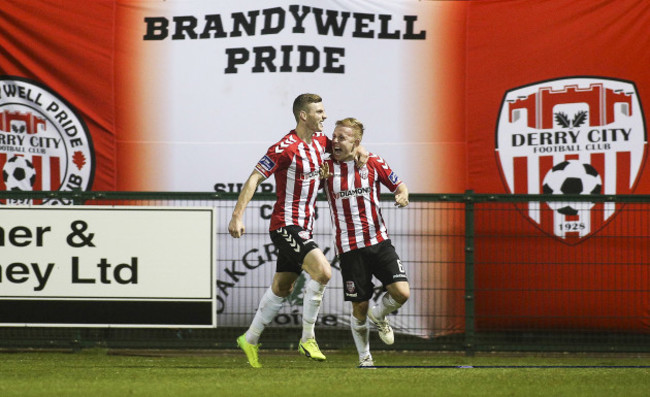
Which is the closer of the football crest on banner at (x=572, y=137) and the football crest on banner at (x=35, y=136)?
the football crest on banner at (x=572, y=137)

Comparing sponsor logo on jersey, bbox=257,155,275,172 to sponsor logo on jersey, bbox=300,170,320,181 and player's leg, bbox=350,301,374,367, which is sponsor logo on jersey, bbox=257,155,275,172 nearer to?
sponsor logo on jersey, bbox=300,170,320,181

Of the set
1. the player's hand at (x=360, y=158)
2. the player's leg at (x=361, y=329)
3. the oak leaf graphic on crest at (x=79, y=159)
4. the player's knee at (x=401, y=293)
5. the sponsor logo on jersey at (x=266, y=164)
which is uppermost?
the oak leaf graphic on crest at (x=79, y=159)

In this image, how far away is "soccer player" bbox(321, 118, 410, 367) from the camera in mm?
6988

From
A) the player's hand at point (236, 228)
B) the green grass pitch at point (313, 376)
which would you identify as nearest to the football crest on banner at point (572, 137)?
the green grass pitch at point (313, 376)

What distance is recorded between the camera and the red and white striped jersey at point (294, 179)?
6852 mm

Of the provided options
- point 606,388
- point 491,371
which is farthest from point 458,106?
point 606,388

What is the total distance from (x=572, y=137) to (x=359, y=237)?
9.49ft

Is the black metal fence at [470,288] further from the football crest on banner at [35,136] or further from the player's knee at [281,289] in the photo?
the player's knee at [281,289]

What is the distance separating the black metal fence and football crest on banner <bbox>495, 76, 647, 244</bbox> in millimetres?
594

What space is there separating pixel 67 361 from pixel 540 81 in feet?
15.6

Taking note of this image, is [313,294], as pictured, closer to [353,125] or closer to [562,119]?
[353,125]

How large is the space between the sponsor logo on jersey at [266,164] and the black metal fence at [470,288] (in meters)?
1.54

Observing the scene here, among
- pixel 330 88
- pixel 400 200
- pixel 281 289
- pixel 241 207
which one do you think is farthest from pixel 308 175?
pixel 330 88

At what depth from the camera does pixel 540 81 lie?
9.03m
